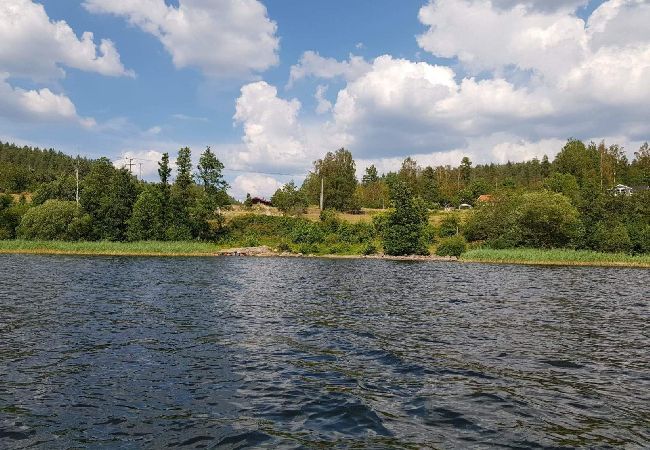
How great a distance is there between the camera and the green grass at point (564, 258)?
3145 inches

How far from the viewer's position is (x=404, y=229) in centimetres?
9788

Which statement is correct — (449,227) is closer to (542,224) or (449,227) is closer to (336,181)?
(542,224)

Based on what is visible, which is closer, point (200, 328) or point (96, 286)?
point (200, 328)

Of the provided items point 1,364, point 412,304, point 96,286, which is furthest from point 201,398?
point 96,286

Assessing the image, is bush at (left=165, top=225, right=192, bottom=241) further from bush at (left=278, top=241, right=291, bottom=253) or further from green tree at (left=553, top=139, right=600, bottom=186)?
green tree at (left=553, top=139, right=600, bottom=186)

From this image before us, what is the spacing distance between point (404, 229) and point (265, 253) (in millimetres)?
29980

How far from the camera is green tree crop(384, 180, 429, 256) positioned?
9750cm

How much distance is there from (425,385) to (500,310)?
17.5 meters

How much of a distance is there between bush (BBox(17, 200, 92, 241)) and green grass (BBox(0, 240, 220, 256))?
7135mm

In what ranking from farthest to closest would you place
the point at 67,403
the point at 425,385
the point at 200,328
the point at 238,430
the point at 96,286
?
1. the point at 96,286
2. the point at 200,328
3. the point at 425,385
4. the point at 67,403
5. the point at 238,430

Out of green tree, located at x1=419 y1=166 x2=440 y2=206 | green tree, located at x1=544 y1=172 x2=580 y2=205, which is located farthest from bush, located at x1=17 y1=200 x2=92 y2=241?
green tree, located at x1=544 y1=172 x2=580 y2=205

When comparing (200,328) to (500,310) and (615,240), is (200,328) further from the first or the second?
(615,240)

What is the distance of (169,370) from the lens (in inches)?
636

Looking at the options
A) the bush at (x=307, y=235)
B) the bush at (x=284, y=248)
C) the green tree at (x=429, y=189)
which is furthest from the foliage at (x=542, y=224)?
the green tree at (x=429, y=189)
